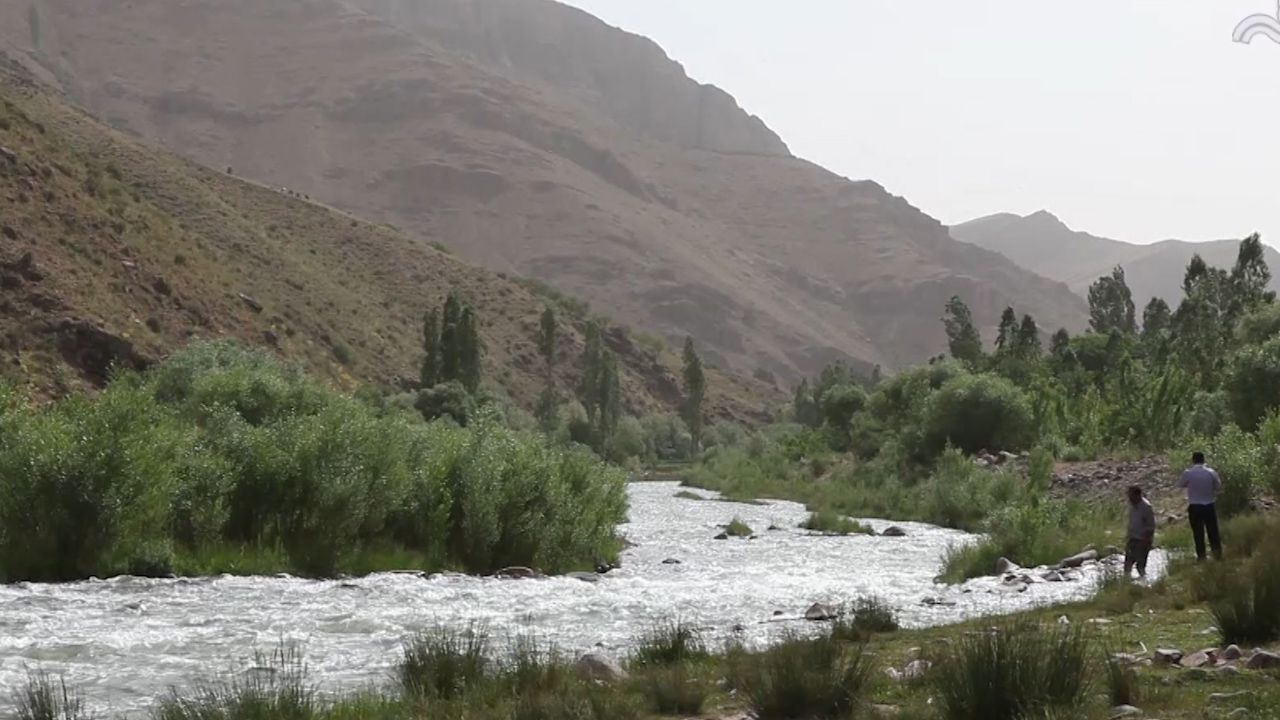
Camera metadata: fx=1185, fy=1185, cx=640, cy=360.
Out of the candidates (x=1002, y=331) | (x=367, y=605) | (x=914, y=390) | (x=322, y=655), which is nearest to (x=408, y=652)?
(x=322, y=655)

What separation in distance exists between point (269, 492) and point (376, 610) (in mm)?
6793

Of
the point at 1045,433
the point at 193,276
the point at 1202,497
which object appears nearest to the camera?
the point at 1202,497

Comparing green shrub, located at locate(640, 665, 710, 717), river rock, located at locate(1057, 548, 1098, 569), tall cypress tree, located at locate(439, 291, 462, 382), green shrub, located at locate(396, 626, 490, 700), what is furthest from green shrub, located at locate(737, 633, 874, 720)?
tall cypress tree, located at locate(439, 291, 462, 382)

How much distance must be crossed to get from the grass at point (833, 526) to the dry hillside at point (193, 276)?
88.4ft

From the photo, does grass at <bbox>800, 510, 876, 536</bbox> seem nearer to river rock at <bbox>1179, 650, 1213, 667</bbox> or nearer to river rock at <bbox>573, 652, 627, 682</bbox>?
river rock at <bbox>573, 652, 627, 682</bbox>

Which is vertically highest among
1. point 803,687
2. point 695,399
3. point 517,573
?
point 695,399

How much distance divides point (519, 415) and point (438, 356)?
35.8 ft

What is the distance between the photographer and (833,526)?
41.5 meters

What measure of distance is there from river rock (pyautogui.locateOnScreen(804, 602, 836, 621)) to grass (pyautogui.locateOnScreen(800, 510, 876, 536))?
21.7 meters

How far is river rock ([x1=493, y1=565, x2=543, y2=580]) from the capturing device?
1021 inches

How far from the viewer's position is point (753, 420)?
440 ft

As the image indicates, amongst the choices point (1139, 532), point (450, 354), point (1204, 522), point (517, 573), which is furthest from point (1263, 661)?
point (450, 354)

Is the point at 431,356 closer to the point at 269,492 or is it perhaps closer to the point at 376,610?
the point at 269,492

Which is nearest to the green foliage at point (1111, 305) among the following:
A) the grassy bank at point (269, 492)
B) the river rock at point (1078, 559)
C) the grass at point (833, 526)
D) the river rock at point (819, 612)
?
the grass at point (833, 526)
